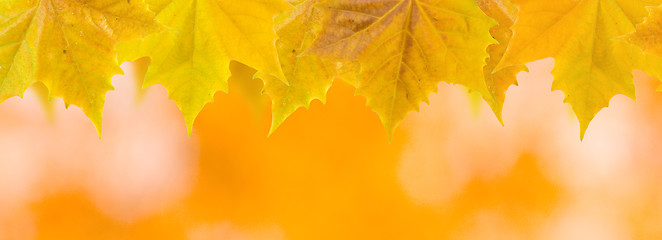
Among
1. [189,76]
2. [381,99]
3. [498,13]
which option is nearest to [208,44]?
[189,76]

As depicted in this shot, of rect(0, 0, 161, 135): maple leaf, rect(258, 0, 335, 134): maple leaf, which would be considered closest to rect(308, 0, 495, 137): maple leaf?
rect(258, 0, 335, 134): maple leaf

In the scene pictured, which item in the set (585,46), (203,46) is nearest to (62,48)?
(203,46)

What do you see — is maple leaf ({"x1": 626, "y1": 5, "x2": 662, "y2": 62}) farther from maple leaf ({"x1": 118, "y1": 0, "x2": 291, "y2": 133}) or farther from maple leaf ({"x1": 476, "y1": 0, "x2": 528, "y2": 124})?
maple leaf ({"x1": 118, "y1": 0, "x2": 291, "y2": 133})

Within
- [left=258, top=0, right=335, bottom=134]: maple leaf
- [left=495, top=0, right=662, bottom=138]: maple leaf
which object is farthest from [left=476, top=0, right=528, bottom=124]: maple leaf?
[left=258, top=0, right=335, bottom=134]: maple leaf

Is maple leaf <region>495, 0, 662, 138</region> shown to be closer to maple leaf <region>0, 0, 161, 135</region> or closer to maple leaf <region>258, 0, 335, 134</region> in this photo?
maple leaf <region>258, 0, 335, 134</region>

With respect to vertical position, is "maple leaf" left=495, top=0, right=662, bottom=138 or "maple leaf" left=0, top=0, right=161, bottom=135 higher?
"maple leaf" left=0, top=0, right=161, bottom=135

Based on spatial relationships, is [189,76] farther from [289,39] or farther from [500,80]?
[500,80]

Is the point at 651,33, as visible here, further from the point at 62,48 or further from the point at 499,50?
the point at 62,48
